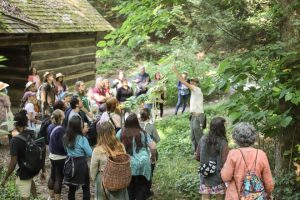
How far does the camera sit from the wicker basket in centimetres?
517

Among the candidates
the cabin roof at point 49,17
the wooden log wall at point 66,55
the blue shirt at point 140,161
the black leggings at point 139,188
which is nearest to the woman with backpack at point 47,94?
the cabin roof at point 49,17

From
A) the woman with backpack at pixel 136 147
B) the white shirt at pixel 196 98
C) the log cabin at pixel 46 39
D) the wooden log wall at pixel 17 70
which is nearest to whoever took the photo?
A: the woman with backpack at pixel 136 147

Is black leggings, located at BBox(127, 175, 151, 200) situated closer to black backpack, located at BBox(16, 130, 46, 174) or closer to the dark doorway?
black backpack, located at BBox(16, 130, 46, 174)

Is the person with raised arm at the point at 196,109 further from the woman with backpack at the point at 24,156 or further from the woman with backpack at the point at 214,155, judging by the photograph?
the woman with backpack at the point at 24,156

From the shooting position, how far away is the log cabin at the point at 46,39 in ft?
39.6

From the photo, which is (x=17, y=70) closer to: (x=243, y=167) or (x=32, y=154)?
(x=32, y=154)

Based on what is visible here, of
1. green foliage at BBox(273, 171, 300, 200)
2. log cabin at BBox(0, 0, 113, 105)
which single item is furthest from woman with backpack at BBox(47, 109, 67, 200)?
log cabin at BBox(0, 0, 113, 105)

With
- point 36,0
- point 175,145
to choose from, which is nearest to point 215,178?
point 175,145

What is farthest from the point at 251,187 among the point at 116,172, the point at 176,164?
the point at 176,164

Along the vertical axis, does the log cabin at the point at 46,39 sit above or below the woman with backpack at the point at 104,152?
above

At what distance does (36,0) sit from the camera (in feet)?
46.6

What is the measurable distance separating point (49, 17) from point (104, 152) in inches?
372

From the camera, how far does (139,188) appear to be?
20.2 feet

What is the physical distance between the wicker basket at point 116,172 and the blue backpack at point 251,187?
1.61m
